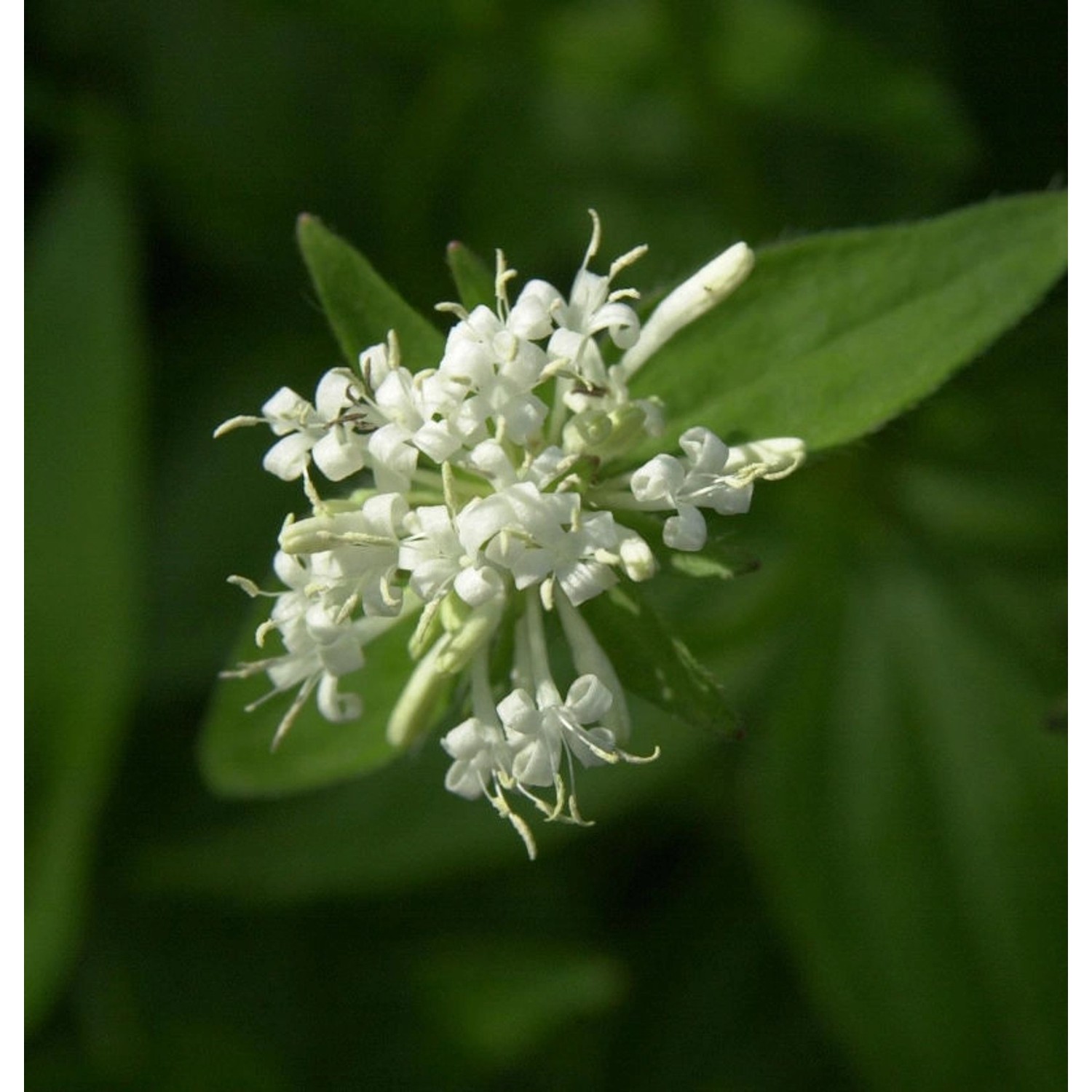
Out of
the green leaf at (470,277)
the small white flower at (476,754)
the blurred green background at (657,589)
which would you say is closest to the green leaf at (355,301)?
the green leaf at (470,277)

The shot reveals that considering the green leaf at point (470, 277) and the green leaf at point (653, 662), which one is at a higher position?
the green leaf at point (470, 277)

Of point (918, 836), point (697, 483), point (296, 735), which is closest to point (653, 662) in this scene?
point (697, 483)

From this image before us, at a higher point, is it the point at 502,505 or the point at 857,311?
the point at 857,311

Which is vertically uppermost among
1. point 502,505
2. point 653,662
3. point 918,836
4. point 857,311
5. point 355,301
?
point 355,301

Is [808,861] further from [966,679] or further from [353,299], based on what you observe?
[353,299]

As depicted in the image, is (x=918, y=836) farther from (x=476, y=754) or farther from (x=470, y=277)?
(x=470, y=277)

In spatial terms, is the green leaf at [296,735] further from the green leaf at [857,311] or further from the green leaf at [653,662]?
the green leaf at [857,311]
